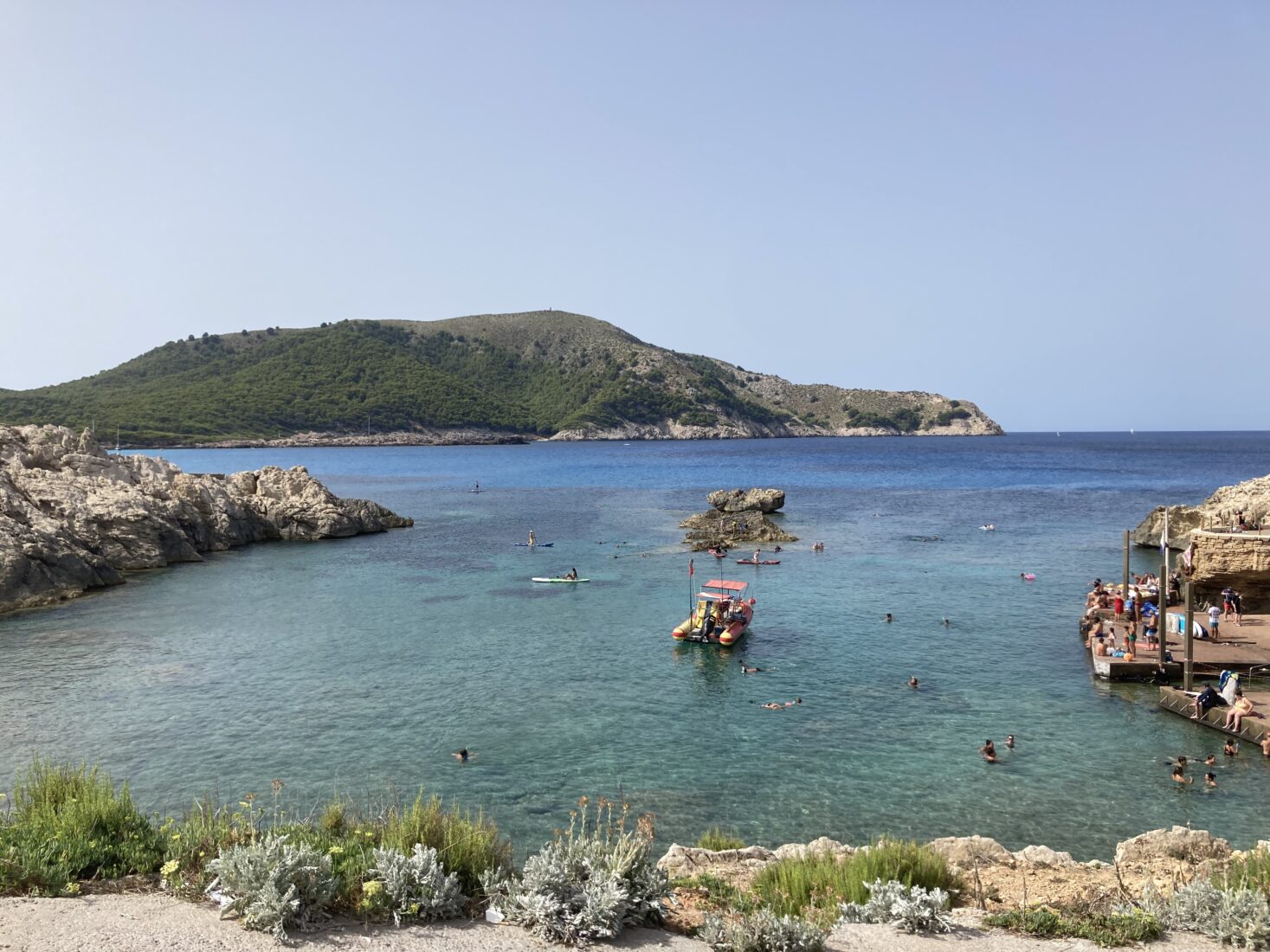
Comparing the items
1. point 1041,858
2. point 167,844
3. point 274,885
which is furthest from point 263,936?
point 1041,858

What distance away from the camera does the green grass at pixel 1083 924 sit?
8.56 meters

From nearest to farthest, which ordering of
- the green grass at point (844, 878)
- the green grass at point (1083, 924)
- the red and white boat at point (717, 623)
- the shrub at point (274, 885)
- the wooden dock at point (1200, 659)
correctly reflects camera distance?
the shrub at point (274, 885), the green grass at point (1083, 924), the green grass at point (844, 878), the wooden dock at point (1200, 659), the red and white boat at point (717, 623)

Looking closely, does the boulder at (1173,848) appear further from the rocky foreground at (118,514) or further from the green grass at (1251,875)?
the rocky foreground at (118,514)

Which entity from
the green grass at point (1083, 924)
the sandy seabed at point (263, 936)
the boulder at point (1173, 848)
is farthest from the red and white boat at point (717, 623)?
the sandy seabed at point (263, 936)

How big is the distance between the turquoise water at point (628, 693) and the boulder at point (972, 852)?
2.84 metres

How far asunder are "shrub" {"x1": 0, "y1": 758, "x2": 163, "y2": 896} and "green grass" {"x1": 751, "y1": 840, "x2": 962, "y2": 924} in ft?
24.4

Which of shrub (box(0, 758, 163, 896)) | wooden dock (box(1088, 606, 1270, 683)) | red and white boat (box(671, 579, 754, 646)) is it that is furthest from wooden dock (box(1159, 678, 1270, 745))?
shrub (box(0, 758, 163, 896))

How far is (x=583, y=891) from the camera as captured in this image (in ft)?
28.4

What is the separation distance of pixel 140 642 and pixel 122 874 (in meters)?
24.7

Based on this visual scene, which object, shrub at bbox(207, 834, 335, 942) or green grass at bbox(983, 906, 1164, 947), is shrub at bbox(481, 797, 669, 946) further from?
green grass at bbox(983, 906, 1164, 947)

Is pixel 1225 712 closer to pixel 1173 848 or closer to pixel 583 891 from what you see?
pixel 1173 848

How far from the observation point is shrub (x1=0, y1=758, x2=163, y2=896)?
885 centimetres

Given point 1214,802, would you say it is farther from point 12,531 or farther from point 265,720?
point 12,531

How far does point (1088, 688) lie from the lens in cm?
2456
